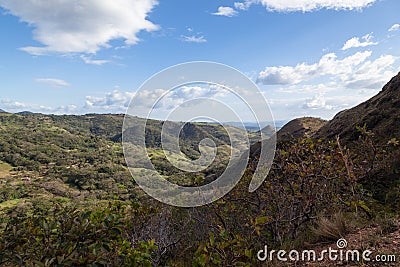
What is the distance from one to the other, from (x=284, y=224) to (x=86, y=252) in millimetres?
3434

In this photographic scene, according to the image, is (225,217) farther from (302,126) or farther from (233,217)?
(302,126)

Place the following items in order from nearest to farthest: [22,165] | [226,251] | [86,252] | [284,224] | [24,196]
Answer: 1. [86,252]
2. [226,251]
3. [284,224]
4. [24,196]
5. [22,165]

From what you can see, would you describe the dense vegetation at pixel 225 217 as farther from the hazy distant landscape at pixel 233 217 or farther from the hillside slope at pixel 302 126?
the hillside slope at pixel 302 126

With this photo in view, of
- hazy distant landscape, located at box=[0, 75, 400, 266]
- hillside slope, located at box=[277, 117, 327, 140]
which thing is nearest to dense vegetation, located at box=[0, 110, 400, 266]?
hazy distant landscape, located at box=[0, 75, 400, 266]

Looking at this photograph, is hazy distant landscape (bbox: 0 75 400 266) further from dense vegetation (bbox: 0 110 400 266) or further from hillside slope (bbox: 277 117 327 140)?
hillside slope (bbox: 277 117 327 140)

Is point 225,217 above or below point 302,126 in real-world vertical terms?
below

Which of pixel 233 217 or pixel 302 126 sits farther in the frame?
pixel 302 126

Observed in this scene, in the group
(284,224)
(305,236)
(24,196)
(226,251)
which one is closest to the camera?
(226,251)

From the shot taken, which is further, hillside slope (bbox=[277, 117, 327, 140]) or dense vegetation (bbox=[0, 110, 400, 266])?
hillside slope (bbox=[277, 117, 327, 140])

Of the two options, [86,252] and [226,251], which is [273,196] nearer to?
[226,251]

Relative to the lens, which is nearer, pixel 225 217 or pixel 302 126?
pixel 225 217

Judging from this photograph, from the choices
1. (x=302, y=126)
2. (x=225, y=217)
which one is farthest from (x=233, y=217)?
(x=302, y=126)

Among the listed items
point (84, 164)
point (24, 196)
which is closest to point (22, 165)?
point (84, 164)

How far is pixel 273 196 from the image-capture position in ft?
15.9
